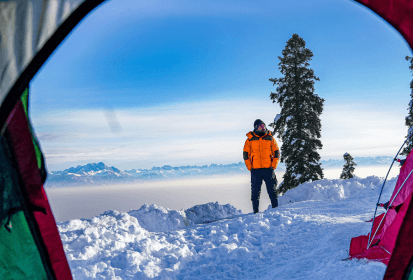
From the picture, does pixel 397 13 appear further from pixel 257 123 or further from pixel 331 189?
pixel 331 189

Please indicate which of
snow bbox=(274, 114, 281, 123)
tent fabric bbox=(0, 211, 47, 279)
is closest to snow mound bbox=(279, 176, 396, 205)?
snow bbox=(274, 114, 281, 123)

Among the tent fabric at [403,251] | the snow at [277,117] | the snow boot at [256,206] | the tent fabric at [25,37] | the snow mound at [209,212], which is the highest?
the snow at [277,117]

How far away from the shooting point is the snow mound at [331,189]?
1038 centimetres

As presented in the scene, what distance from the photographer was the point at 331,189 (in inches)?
417

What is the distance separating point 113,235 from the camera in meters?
5.25

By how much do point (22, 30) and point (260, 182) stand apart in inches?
267

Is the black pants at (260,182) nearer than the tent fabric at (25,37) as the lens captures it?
No

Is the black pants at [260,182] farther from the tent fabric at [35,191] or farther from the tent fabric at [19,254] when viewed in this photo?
the tent fabric at [19,254]

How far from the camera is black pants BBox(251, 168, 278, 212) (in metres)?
7.72

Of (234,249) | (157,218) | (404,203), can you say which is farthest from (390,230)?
(157,218)

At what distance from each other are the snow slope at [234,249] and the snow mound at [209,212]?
157 inches

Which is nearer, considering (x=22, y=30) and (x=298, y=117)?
(x=22, y=30)

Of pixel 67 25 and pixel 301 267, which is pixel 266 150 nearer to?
pixel 301 267

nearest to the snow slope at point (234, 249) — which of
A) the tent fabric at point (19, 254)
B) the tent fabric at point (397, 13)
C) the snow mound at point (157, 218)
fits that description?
the tent fabric at point (19, 254)
